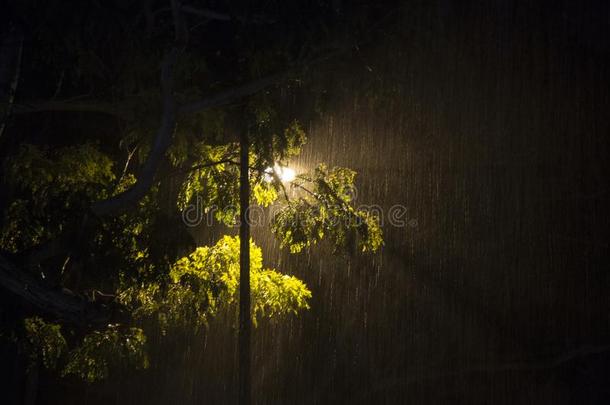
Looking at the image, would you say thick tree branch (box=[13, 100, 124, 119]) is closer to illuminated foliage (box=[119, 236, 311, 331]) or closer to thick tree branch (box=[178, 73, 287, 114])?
thick tree branch (box=[178, 73, 287, 114])

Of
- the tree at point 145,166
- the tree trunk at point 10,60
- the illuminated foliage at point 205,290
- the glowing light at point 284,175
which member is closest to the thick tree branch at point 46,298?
the tree at point 145,166

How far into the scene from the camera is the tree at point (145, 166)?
700cm

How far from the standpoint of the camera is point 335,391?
13531mm

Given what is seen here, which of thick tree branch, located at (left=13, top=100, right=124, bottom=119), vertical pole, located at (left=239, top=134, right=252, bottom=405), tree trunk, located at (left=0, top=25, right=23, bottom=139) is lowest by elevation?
vertical pole, located at (left=239, top=134, right=252, bottom=405)

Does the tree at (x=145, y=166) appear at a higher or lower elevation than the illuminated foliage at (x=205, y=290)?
higher

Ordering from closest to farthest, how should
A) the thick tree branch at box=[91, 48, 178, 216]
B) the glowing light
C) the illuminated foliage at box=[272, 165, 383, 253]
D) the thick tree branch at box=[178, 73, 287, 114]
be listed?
the thick tree branch at box=[91, 48, 178, 216] < the thick tree branch at box=[178, 73, 287, 114] < the illuminated foliage at box=[272, 165, 383, 253] < the glowing light

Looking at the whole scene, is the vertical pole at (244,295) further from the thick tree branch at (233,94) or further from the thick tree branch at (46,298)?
the thick tree branch at (46,298)

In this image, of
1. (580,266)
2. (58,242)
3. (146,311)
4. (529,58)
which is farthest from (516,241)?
(58,242)

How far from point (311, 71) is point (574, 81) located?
8505 millimetres

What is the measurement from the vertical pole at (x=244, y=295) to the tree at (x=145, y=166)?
38 millimetres

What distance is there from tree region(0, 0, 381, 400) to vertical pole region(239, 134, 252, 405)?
0.13 feet

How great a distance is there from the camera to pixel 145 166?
6918mm

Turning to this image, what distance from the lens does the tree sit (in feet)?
23.0

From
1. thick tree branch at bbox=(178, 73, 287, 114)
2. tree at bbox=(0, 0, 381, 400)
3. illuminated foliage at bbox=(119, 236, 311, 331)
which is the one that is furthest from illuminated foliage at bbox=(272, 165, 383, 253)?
thick tree branch at bbox=(178, 73, 287, 114)
